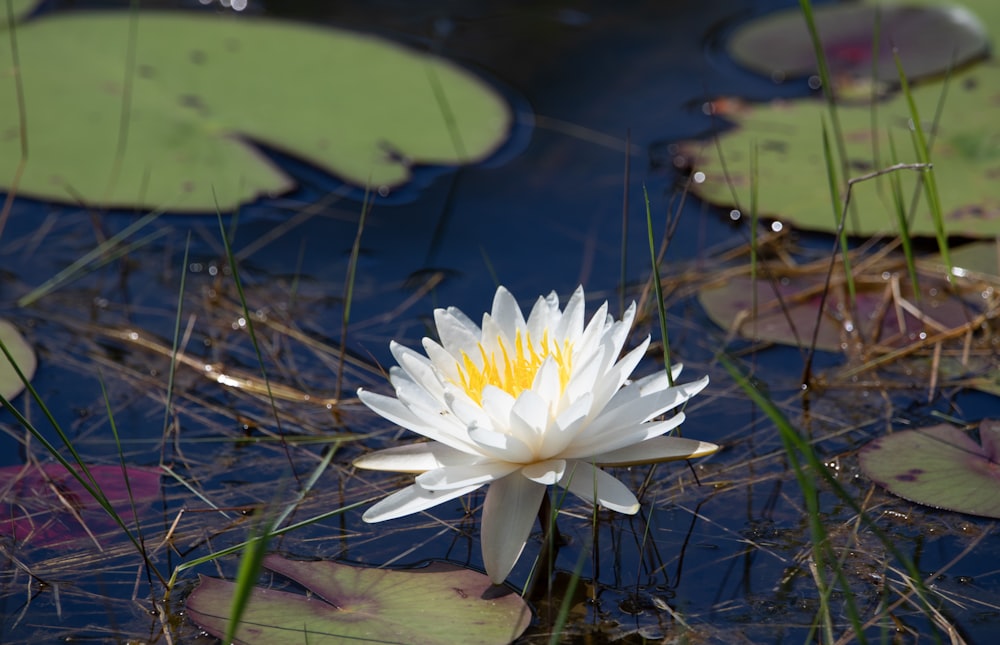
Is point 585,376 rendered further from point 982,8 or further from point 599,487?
point 982,8

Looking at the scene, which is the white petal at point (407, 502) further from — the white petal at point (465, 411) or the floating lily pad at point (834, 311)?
the floating lily pad at point (834, 311)

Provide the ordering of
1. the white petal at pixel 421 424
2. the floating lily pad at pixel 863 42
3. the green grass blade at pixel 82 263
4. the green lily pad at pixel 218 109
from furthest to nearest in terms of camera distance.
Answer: the floating lily pad at pixel 863 42, the green lily pad at pixel 218 109, the green grass blade at pixel 82 263, the white petal at pixel 421 424

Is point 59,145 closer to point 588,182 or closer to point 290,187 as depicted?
point 290,187

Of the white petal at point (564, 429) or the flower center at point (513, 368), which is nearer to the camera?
the white petal at point (564, 429)

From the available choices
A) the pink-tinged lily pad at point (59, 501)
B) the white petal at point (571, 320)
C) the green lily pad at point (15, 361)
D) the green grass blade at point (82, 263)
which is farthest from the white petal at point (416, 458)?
the green grass blade at point (82, 263)

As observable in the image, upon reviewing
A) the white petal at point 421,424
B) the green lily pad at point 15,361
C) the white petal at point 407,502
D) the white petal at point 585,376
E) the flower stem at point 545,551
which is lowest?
the green lily pad at point 15,361

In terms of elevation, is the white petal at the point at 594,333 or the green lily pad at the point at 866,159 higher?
the green lily pad at the point at 866,159
